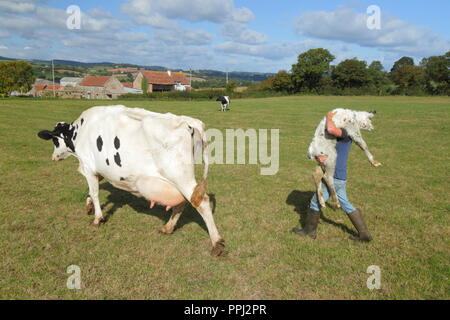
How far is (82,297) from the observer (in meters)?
4.06

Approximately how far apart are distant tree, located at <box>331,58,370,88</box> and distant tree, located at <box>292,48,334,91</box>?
415 cm

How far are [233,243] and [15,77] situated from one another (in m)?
97.5

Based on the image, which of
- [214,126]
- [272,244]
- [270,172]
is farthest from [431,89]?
[272,244]

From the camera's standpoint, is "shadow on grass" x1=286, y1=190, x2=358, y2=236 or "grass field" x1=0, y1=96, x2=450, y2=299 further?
"shadow on grass" x1=286, y1=190, x2=358, y2=236

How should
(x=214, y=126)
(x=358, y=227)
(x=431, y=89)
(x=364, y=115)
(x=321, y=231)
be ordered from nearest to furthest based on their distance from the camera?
(x=364, y=115) → (x=358, y=227) → (x=321, y=231) → (x=214, y=126) → (x=431, y=89)

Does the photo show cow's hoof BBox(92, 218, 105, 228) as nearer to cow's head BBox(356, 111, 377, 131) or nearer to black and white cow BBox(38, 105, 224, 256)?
black and white cow BBox(38, 105, 224, 256)

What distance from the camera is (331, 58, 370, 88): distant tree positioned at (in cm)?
8369

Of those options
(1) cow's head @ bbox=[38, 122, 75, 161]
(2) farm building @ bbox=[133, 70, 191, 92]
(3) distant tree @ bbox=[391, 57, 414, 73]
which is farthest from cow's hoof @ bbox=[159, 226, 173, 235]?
(3) distant tree @ bbox=[391, 57, 414, 73]

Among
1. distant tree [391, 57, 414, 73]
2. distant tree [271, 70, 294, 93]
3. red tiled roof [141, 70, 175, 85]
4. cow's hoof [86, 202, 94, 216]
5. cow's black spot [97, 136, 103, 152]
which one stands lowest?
cow's hoof [86, 202, 94, 216]

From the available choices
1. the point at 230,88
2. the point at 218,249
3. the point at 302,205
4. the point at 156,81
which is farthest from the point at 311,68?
the point at 218,249
